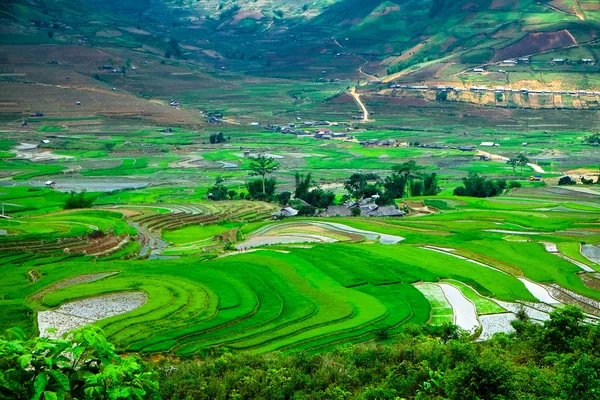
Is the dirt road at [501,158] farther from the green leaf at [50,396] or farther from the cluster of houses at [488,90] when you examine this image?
the green leaf at [50,396]

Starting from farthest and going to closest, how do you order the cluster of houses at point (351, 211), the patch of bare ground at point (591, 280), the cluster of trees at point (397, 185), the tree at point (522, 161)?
the tree at point (522, 161), the cluster of trees at point (397, 185), the cluster of houses at point (351, 211), the patch of bare ground at point (591, 280)

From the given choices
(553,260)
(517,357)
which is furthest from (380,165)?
(517,357)

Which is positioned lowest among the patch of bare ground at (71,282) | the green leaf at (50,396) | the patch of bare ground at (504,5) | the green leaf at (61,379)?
the patch of bare ground at (71,282)

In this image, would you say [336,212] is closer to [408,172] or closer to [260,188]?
[260,188]

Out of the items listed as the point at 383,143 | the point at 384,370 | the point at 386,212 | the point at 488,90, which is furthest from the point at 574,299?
the point at 488,90

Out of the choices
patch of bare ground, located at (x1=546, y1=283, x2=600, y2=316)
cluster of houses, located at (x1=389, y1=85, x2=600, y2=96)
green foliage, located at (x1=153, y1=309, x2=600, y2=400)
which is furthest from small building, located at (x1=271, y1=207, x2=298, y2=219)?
cluster of houses, located at (x1=389, y1=85, x2=600, y2=96)

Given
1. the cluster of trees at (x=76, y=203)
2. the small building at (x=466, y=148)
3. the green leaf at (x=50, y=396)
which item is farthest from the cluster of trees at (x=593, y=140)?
the green leaf at (x=50, y=396)

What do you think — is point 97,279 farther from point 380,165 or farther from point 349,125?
point 349,125
